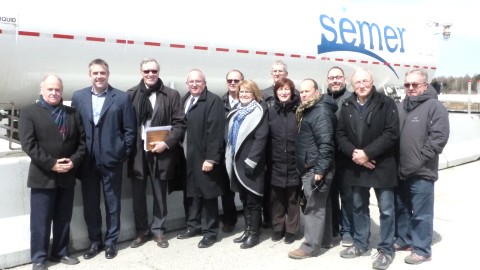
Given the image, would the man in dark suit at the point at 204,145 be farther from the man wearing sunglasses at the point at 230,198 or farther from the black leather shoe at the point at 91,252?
the black leather shoe at the point at 91,252

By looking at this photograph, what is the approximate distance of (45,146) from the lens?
364 centimetres

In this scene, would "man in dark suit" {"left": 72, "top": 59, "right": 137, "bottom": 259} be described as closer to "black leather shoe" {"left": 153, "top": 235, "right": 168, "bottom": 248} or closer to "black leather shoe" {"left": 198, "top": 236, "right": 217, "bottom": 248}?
"black leather shoe" {"left": 153, "top": 235, "right": 168, "bottom": 248}

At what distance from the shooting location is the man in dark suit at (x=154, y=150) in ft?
14.1

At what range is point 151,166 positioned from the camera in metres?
4.37

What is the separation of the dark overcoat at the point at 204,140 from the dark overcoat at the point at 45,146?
1.09m

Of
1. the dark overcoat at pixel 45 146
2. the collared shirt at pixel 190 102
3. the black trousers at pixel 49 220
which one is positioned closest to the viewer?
the dark overcoat at pixel 45 146

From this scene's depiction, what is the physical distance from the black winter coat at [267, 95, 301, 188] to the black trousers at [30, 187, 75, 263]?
188cm

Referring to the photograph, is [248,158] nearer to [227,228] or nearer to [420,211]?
[227,228]

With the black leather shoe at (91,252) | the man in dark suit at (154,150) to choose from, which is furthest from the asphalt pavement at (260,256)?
the man in dark suit at (154,150)

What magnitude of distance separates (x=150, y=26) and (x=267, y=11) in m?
2.04

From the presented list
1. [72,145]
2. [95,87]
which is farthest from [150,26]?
[72,145]

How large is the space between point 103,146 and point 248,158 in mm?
1332

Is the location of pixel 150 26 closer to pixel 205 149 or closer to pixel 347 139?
pixel 205 149

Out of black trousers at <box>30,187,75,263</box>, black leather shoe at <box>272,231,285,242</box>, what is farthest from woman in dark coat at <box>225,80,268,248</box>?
black trousers at <box>30,187,75,263</box>
